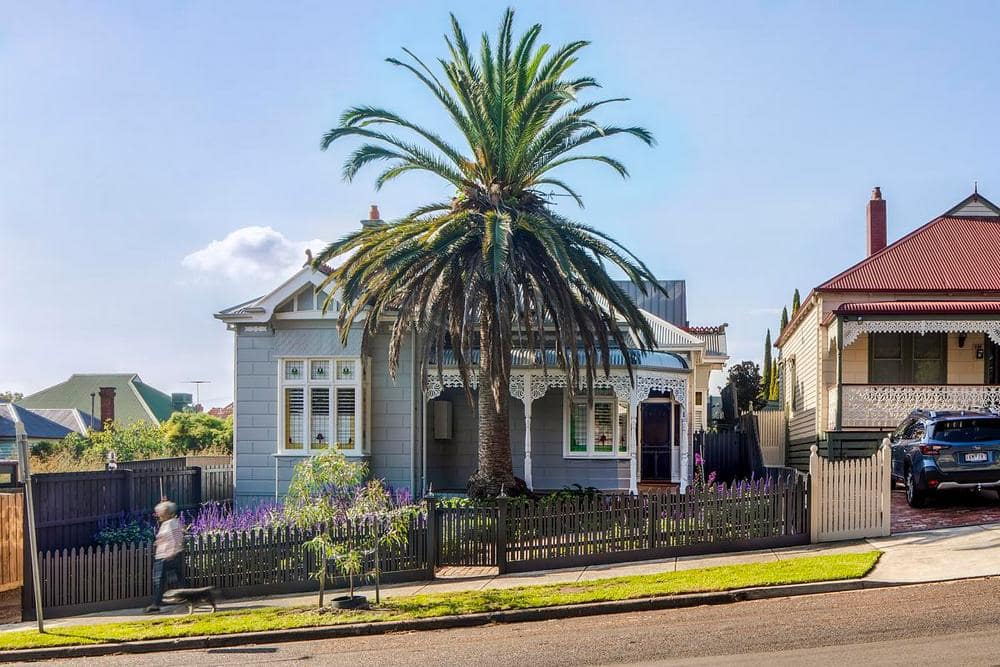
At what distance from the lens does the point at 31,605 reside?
1448 centimetres

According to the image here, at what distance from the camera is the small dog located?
13.5m

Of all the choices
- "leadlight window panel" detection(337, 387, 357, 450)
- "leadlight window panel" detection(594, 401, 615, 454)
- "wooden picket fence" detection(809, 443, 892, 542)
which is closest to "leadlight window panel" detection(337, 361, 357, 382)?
"leadlight window panel" detection(337, 387, 357, 450)

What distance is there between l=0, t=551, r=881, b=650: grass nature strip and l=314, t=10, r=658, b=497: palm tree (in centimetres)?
637

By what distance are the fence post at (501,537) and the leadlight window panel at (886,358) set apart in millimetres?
13186

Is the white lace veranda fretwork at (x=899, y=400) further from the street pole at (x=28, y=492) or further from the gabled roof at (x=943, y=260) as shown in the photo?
the street pole at (x=28, y=492)

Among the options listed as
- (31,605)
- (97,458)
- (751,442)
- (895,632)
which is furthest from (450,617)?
(97,458)

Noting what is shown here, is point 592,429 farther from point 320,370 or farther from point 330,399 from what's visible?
point 320,370

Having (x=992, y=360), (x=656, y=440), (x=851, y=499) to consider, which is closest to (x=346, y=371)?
(x=656, y=440)

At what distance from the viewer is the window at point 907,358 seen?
80.5 feet

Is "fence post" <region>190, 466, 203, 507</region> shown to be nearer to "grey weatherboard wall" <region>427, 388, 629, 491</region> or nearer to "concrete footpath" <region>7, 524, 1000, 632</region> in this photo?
"grey weatherboard wall" <region>427, 388, 629, 491</region>

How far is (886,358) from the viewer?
974 inches

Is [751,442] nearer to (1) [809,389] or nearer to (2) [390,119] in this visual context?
(1) [809,389]

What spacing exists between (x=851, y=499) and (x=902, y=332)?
29.2ft

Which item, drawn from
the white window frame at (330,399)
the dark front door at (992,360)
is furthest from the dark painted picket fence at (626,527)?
the dark front door at (992,360)
